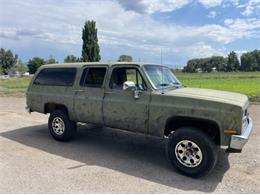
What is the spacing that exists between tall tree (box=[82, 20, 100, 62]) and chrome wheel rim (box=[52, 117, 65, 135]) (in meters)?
32.1

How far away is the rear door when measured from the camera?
6070 millimetres

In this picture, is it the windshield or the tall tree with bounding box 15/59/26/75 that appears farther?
the tall tree with bounding box 15/59/26/75

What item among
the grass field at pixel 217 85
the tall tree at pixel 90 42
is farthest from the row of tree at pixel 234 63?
the tall tree at pixel 90 42

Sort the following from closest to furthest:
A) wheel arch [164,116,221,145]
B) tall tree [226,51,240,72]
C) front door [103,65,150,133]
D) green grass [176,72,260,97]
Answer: wheel arch [164,116,221,145], front door [103,65,150,133], green grass [176,72,260,97], tall tree [226,51,240,72]

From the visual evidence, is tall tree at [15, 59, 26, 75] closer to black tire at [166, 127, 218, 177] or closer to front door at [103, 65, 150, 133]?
front door at [103, 65, 150, 133]

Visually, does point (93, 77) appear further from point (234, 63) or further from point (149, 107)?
point (234, 63)

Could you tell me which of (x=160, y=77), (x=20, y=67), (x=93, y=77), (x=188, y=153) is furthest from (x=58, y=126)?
(x=20, y=67)

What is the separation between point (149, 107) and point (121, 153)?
56.4 inches

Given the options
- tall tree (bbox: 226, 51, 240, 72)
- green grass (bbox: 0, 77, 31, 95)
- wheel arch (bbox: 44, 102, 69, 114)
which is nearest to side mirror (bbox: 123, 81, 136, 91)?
wheel arch (bbox: 44, 102, 69, 114)

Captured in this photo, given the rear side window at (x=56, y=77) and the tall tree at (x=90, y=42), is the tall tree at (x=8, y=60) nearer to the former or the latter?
the tall tree at (x=90, y=42)

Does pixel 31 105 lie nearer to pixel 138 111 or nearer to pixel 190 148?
pixel 138 111

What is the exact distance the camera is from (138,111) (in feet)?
17.8

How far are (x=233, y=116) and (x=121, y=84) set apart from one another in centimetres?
257

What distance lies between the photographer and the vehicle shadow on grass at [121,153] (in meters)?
4.68
